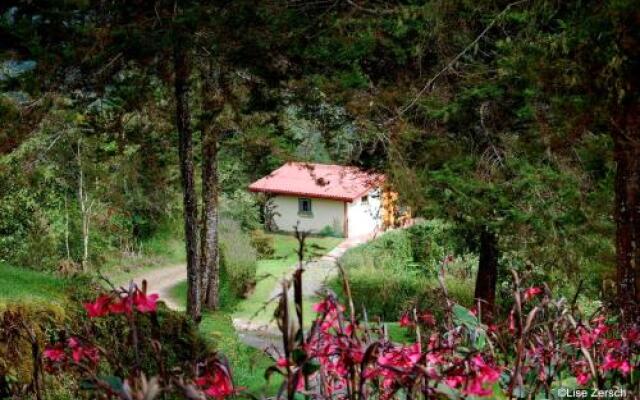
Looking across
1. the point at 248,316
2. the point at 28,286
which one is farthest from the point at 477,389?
the point at 248,316

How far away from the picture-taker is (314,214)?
2795cm

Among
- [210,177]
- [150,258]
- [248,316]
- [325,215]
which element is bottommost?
[248,316]

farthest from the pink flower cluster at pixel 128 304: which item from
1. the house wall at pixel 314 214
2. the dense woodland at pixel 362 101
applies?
the house wall at pixel 314 214

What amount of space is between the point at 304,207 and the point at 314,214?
1.85ft

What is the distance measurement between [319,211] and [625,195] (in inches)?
920

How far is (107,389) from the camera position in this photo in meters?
1.25

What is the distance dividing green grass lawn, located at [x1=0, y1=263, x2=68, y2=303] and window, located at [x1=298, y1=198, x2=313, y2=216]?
20787mm

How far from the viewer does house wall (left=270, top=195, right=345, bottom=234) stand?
90.0 feet

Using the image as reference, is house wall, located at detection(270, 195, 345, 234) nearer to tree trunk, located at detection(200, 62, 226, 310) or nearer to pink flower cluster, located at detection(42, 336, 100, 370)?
tree trunk, located at detection(200, 62, 226, 310)

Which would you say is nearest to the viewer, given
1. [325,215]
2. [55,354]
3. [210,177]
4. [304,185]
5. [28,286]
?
[55,354]

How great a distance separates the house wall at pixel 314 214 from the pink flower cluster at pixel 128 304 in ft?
82.0

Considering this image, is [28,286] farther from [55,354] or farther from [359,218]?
[359,218]

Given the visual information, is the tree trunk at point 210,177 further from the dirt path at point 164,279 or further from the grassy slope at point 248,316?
the dirt path at point 164,279

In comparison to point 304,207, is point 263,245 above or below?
below
